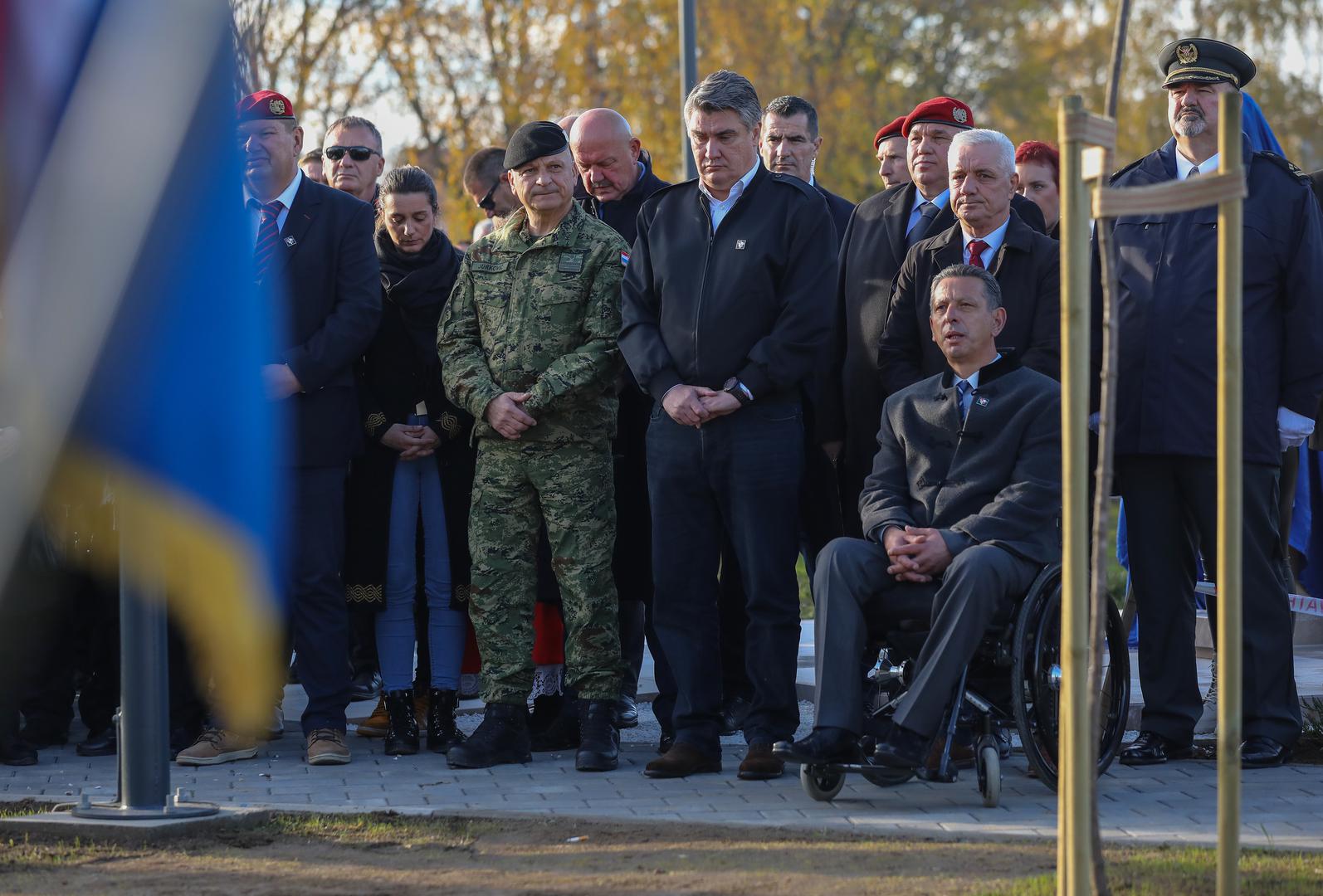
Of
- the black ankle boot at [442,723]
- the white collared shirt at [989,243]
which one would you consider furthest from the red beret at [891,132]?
the black ankle boot at [442,723]

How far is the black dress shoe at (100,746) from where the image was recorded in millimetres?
7129

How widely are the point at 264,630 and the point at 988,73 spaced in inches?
1224

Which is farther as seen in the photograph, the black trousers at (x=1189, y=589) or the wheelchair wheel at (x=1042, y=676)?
the black trousers at (x=1189, y=589)

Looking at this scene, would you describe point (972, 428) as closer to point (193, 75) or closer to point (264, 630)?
point (264, 630)

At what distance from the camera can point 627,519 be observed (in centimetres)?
732

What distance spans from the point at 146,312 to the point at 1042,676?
289cm

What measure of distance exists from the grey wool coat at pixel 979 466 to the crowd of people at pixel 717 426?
11 mm

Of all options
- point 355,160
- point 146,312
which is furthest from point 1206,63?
point 146,312

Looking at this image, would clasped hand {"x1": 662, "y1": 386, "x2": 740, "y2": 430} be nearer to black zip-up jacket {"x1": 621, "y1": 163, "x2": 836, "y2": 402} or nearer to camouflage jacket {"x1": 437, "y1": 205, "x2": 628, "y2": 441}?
black zip-up jacket {"x1": 621, "y1": 163, "x2": 836, "y2": 402}

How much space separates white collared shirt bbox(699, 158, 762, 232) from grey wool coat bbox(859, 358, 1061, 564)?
2.91ft

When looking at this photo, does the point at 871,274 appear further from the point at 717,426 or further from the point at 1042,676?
the point at 1042,676

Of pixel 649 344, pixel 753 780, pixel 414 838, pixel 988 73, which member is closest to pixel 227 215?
pixel 414 838

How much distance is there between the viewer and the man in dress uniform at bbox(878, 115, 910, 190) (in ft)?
27.3

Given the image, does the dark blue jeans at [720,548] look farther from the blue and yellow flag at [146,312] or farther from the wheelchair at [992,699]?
the blue and yellow flag at [146,312]
